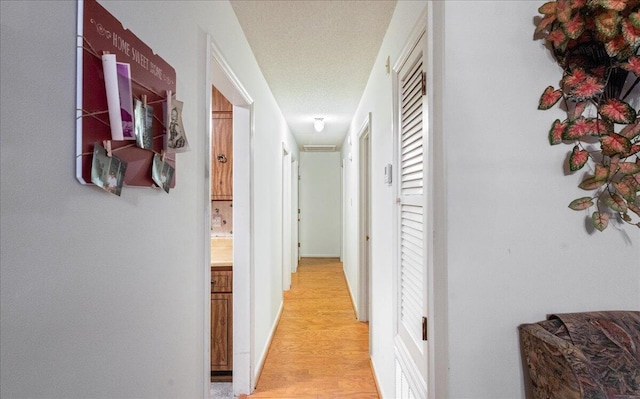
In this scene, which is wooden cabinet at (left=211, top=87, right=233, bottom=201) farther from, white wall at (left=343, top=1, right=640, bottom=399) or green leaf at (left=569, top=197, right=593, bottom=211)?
green leaf at (left=569, top=197, right=593, bottom=211)

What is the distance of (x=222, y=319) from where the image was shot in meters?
2.45

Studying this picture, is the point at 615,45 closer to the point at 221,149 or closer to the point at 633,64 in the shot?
the point at 633,64

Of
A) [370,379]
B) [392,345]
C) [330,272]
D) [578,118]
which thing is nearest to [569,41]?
[578,118]

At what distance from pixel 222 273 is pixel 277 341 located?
1226 millimetres

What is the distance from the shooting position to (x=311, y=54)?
250cm

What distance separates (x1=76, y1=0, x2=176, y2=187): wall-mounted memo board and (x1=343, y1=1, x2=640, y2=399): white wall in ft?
3.06

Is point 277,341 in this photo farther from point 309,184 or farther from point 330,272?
point 309,184

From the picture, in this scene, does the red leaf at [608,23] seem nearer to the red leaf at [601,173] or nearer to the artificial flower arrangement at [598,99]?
the artificial flower arrangement at [598,99]

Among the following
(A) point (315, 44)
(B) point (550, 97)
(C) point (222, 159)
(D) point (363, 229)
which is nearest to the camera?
(B) point (550, 97)

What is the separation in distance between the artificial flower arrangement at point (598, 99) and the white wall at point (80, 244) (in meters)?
1.29

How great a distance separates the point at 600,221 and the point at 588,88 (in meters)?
0.43

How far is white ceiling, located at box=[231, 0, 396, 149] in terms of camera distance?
1.89 m

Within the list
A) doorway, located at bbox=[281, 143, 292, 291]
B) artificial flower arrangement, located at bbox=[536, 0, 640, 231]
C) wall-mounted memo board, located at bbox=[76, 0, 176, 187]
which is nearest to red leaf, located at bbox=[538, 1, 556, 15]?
artificial flower arrangement, located at bbox=[536, 0, 640, 231]

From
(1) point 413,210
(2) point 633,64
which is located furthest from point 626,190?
(1) point 413,210
